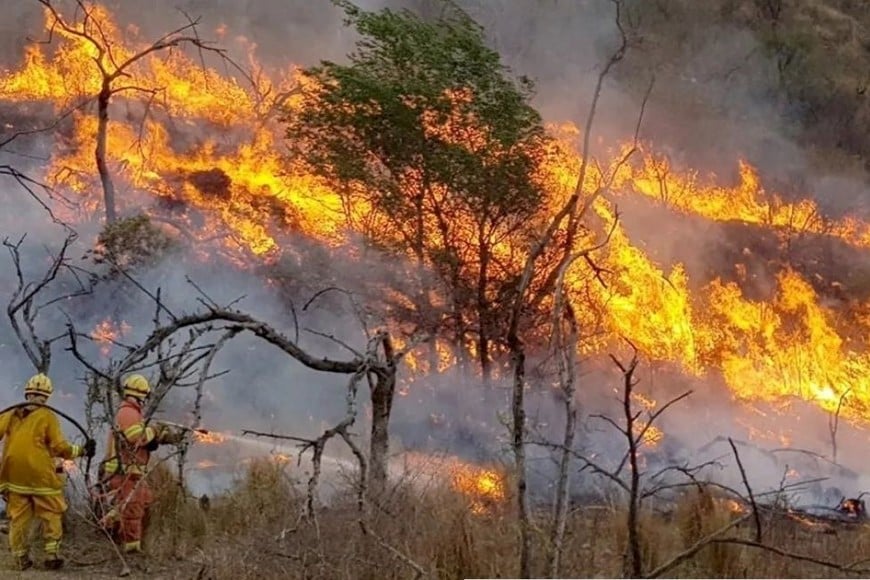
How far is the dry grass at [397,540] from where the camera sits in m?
5.65

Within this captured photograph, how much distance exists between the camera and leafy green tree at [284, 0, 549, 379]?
14984mm

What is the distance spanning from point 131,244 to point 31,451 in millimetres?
9754

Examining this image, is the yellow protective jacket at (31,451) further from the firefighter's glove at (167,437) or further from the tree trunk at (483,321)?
the tree trunk at (483,321)

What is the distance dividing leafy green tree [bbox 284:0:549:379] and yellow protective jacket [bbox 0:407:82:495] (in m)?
8.34

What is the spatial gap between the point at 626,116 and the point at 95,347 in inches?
A: 580

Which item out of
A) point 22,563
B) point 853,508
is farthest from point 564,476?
point 853,508

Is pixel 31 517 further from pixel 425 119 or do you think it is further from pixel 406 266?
pixel 406 266

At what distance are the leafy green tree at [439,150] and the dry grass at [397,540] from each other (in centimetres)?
724

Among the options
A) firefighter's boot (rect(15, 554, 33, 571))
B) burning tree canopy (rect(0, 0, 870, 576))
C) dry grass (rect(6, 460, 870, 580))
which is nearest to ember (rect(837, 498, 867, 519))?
burning tree canopy (rect(0, 0, 870, 576))

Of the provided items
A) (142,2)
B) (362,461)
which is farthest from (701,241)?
(362,461)

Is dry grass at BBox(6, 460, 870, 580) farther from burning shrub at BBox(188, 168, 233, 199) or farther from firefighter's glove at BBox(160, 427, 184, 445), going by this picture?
burning shrub at BBox(188, 168, 233, 199)

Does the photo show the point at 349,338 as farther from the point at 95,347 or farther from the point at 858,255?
the point at 858,255

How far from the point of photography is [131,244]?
54.4ft

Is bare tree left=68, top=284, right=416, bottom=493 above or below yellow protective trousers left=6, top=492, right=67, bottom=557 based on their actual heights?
above
